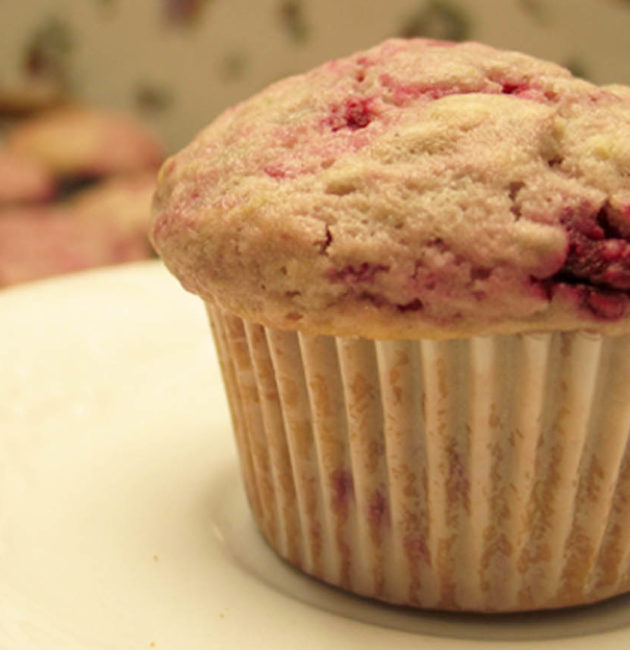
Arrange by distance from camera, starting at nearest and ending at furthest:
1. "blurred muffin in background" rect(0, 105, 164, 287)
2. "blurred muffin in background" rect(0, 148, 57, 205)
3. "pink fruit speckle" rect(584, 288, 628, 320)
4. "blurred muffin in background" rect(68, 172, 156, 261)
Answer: "pink fruit speckle" rect(584, 288, 628, 320) → "blurred muffin in background" rect(68, 172, 156, 261) → "blurred muffin in background" rect(0, 105, 164, 287) → "blurred muffin in background" rect(0, 148, 57, 205)

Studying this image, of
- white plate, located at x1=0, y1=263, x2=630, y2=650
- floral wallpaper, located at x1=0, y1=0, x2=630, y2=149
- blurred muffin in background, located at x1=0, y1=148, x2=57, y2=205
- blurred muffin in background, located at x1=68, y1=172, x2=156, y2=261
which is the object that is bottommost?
blurred muffin in background, located at x1=68, y1=172, x2=156, y2=261

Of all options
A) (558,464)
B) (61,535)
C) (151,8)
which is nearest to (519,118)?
(558,464)

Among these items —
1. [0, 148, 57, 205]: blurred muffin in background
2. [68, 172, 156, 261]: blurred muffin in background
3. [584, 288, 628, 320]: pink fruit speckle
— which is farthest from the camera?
[0, 148, 57, 205]: blurred muffin in background

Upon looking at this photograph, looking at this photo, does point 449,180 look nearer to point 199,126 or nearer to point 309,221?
point 309,221

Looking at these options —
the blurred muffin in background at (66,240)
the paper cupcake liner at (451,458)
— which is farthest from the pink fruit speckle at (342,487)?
the blurred muffin in background at (66,240)

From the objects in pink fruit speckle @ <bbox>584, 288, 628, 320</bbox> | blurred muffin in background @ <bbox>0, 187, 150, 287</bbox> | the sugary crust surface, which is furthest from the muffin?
the sugary crust surface

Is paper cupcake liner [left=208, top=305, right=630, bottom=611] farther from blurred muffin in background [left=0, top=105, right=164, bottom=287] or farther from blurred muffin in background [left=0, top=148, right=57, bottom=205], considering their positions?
blurred muffin in background [left=0, top=148, right=57, bottom=205]
